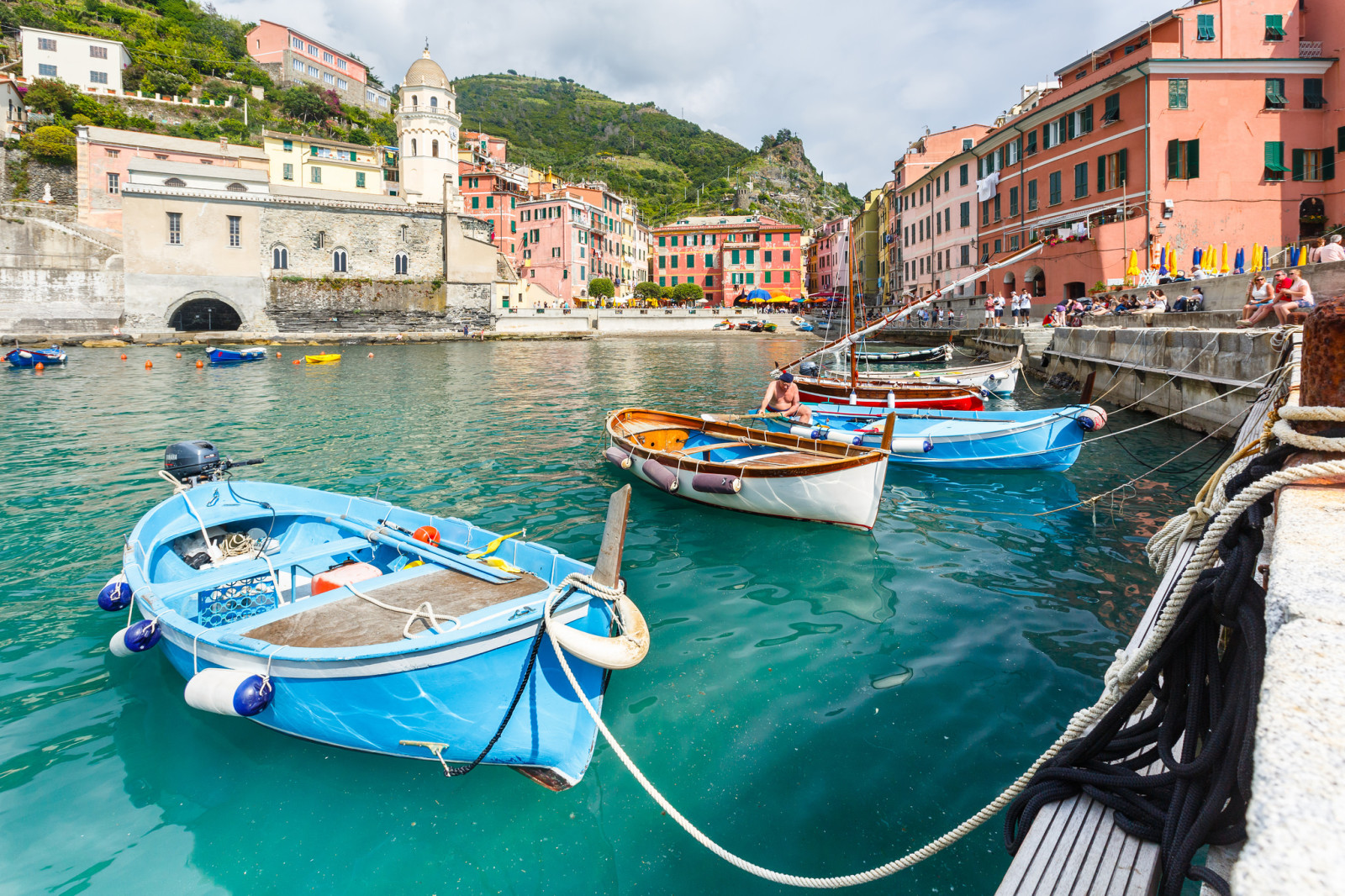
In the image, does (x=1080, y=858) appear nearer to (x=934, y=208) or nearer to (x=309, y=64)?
(x=934, y=208)

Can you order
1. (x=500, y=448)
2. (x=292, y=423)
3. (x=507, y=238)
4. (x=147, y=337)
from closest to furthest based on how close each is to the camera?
1. (x=500, y=448)
2. (x=292, y=423)
3. (x=147, y=337)
4. (x=507, y=238)

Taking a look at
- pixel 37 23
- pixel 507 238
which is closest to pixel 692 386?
pixel 507 238

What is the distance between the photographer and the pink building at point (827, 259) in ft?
261

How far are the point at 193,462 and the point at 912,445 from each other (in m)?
10.3

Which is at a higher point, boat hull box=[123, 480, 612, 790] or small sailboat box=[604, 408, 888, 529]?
small sailboat box=[604, 408, 888, 529]

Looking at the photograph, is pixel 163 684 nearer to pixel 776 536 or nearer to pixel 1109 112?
pixel 776 536

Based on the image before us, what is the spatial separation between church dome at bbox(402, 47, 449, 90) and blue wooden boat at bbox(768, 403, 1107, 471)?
2467 inches

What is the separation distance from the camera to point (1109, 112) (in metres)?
31.6

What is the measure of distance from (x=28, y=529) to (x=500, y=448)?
7148 mm

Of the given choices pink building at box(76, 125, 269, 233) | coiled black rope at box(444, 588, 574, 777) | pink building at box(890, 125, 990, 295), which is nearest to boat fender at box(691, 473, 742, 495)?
coiled black rope at box(444, 588, 574, 777)

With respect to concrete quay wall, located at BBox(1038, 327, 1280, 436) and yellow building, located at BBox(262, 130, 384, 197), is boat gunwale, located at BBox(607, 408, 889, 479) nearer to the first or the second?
concrete quay wall, located at BBox(1038, 327, 1280, 436)

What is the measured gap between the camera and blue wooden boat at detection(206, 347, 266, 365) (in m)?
35.5

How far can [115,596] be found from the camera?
5723mm

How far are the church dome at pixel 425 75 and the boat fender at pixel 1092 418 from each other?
65731 mm
